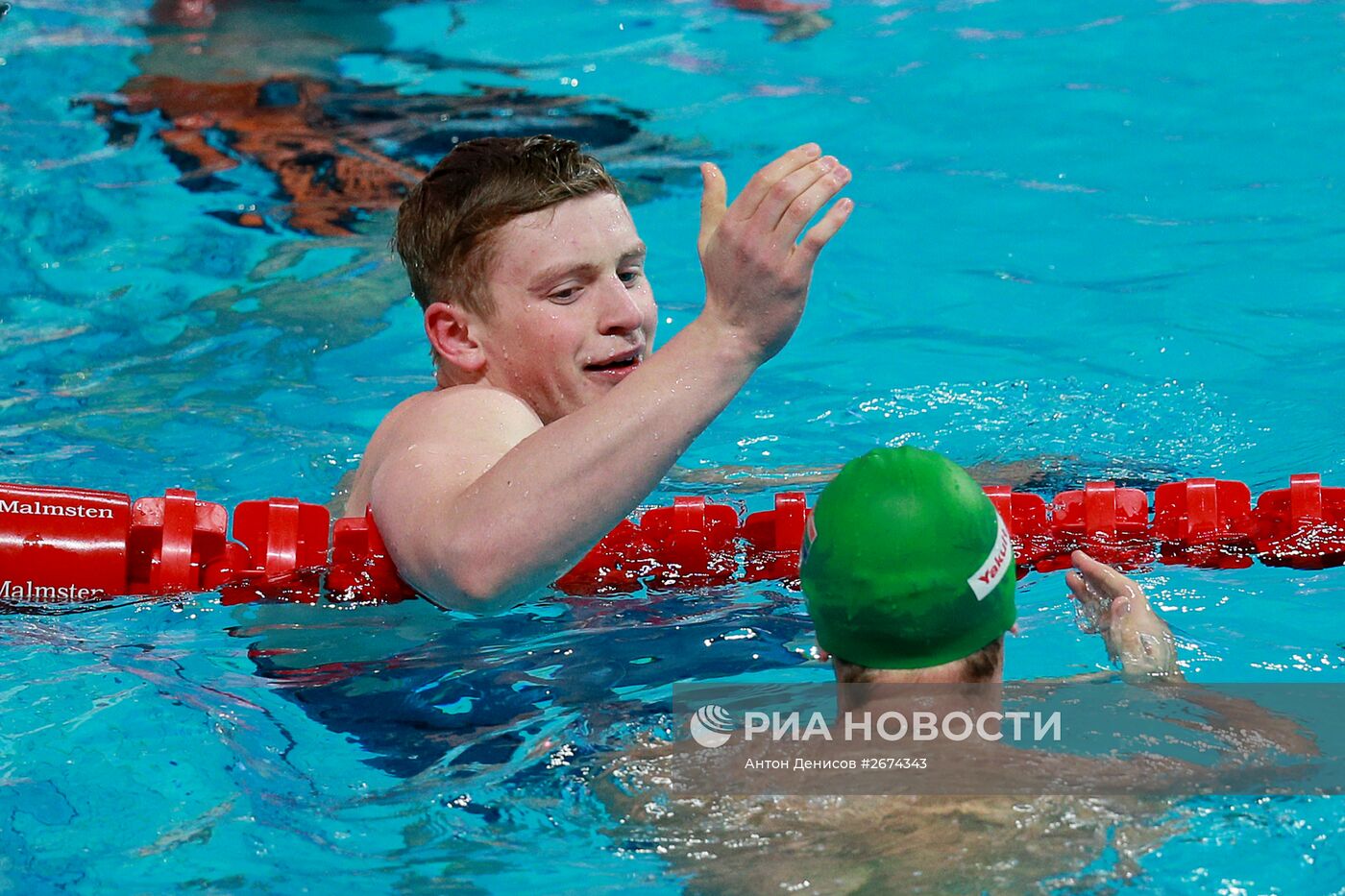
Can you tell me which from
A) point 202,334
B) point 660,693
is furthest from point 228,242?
point 660,693

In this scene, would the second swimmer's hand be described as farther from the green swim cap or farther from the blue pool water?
the green swim cap

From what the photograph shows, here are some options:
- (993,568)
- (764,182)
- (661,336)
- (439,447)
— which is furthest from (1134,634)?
(661,336)

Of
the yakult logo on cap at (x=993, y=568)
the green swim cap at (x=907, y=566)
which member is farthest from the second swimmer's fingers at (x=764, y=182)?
the yakult logo on cap at (x=993, y=568)

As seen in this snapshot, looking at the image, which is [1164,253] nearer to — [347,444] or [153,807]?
[347,444]

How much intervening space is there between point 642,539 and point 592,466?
157 cm

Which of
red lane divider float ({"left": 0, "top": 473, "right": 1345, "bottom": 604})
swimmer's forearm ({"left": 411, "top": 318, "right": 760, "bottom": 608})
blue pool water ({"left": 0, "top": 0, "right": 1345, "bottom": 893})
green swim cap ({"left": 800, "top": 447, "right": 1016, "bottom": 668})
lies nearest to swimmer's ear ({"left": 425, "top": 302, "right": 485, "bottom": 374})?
red lane divider float ({"left": 0, "top": 473, "right": 1345, "bottom": 604})

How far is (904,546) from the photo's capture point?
2.38 metres

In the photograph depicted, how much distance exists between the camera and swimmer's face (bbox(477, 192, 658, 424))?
352cm

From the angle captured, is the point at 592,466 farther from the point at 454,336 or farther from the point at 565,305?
the point at 454,336

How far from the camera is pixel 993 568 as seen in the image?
8.00 feet

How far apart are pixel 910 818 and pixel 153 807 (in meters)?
1.46

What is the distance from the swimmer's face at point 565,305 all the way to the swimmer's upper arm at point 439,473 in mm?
204

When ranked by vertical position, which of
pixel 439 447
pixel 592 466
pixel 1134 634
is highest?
pixel 439 447

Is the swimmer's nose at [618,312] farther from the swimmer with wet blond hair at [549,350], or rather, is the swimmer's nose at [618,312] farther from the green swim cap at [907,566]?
the green swim cap at [907,566]
